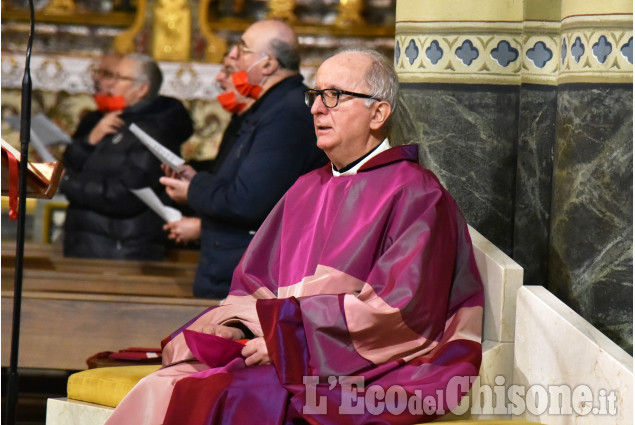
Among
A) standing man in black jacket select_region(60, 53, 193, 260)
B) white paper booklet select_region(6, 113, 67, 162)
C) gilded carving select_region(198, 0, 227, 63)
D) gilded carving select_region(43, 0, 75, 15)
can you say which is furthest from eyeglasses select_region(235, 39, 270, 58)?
gilded carving select_region(43, 0, 75, 15)

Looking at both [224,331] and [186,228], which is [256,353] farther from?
[186,228]

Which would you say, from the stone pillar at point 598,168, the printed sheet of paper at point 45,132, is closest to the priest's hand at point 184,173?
the printed sheet of paper at point 45,132

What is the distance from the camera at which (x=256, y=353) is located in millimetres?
3660

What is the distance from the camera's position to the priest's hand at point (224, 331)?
3941 millimetres

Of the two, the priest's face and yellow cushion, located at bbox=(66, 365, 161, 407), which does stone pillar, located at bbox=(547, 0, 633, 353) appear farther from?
yellow cushion, located at bbox=(66, 365, 161, 407)

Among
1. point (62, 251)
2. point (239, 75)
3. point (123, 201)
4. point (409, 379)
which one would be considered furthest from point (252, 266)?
point (62, 251)

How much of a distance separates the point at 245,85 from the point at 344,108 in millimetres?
1898

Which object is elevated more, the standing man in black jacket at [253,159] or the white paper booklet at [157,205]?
the standing man in black jacket at [253,159]

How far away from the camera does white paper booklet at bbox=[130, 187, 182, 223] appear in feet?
21.1

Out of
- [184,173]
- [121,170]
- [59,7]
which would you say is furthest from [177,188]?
[59,7]

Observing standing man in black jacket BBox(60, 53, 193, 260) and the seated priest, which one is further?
standing man in black jacket BBox(60, 53, 193, 260)

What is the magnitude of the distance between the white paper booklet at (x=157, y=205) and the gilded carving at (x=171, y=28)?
334cm

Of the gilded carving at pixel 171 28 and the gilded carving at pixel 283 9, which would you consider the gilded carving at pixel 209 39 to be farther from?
the gilded carving at pixel 283 9

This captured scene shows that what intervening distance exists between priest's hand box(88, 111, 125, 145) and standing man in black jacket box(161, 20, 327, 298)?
5.03 feet
